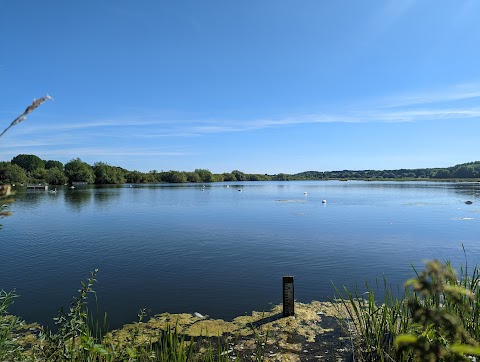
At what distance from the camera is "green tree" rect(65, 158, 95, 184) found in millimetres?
106062

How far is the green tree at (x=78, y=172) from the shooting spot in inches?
4176

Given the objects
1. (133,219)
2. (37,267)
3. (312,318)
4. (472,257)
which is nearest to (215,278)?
(312,318)

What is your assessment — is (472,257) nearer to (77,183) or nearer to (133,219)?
(133,219)

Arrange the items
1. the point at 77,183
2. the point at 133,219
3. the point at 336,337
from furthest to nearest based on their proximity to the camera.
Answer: the point at 77,183
the point at 133,219
the point at 336,337

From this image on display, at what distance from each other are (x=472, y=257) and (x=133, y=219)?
75.9 feet

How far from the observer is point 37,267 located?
558 inches

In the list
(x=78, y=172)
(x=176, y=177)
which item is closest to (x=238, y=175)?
(x=176, y=177)

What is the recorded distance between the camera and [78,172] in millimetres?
105688

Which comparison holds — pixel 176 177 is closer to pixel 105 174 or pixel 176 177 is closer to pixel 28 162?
pixel 105 174

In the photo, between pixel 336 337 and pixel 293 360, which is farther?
pixel 336 337

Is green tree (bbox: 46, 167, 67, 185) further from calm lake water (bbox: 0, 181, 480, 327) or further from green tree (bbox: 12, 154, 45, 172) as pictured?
calm lake water (bbox: 0, 181, 480, 327)

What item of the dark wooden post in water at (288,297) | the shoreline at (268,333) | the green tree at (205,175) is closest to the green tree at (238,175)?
the green tree at (205,175)

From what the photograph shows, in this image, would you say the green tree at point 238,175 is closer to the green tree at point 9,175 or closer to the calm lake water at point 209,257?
the green tree at point 9,175

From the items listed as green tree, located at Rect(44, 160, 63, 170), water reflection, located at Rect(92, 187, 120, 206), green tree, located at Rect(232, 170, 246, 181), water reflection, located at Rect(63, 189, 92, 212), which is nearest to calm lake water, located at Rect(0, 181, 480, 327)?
water reflection, located at Rect(63, 189, 92, 212)
